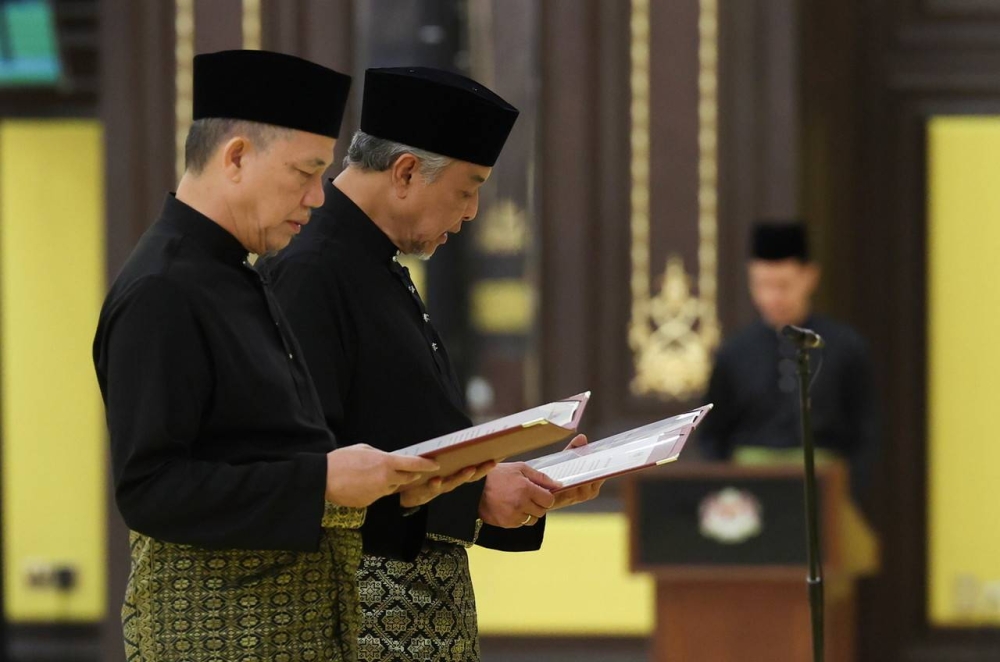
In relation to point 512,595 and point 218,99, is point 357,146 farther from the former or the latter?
point 512,595

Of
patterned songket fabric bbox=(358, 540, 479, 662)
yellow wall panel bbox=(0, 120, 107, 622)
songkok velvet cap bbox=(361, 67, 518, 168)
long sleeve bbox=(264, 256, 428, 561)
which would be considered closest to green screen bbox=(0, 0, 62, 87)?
yellow wall panel bbox=(0, 120, 107, 622)

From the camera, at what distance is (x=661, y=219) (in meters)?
5.88

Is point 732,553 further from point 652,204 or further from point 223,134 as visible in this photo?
point 223,134

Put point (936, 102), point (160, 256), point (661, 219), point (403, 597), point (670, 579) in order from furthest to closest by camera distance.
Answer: point (936, 102)
point (661, 219)
point (670, 579)
point (403, 597)
point (160, 256)

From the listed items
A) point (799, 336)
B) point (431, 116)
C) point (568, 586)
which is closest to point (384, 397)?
point (431, 116)

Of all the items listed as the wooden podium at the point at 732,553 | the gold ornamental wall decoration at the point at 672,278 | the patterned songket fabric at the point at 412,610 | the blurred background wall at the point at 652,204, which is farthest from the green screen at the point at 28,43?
the patterned songket fabric at the point at 412,610

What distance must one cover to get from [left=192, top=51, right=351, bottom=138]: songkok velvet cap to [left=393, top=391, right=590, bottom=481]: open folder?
1.44 feet

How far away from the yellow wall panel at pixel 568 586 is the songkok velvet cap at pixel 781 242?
1.02 meters

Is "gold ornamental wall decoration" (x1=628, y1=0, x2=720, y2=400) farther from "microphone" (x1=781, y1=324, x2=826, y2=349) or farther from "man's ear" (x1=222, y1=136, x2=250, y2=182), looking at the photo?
"man's ear" (x1=222, y1=136, x2=250, y2=182)

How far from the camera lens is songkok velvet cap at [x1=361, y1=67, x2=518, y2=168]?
2.65m

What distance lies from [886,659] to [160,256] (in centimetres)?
473

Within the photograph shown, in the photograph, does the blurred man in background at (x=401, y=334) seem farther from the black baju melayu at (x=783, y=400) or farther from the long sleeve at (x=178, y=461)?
the black baju melayu at (x=783, y=400)

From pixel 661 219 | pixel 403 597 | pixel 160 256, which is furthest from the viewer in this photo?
pixel 661 219

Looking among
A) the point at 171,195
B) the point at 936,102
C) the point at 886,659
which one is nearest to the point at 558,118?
the point at 936,102
